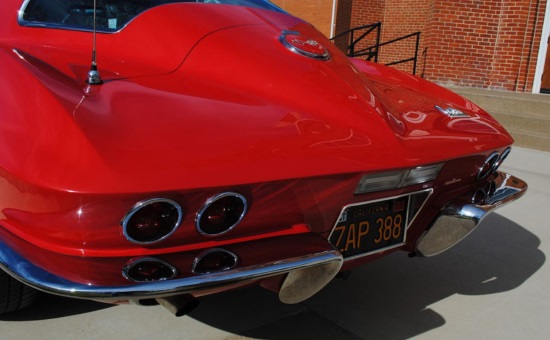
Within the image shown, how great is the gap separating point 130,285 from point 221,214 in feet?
1.17

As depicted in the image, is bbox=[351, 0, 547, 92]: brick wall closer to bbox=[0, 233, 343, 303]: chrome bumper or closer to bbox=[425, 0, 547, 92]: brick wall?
bbox=[425, 0, 547, 92]: brick wall

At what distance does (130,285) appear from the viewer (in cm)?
162

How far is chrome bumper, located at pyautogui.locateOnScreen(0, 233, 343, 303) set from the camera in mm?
1622

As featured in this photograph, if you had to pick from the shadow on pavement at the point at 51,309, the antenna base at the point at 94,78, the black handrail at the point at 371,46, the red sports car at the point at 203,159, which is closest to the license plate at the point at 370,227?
the red sports car at the point at 203,159

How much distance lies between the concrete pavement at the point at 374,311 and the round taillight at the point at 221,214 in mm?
917

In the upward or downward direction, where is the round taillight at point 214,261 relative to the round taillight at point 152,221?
downward

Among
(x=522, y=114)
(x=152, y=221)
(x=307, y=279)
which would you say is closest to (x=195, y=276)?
(x=152, y=221)

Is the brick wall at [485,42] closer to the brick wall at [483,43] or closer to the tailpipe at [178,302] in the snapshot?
the brick wall at [483,43]

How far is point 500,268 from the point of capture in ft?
11.3

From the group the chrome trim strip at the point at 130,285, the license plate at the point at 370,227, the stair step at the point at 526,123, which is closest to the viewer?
the chrome trim strip at the point at 130,285

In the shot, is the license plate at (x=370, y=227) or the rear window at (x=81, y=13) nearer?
the license plate at (x=370, y=227)

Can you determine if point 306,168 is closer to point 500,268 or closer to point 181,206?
point 181,206

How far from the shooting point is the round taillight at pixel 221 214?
5.68 ft

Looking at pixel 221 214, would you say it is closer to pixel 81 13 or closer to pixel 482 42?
pixel 81 13
